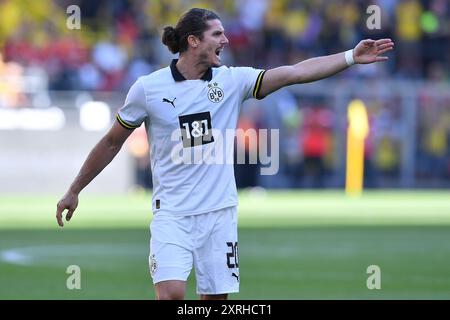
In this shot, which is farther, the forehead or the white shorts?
the forehead

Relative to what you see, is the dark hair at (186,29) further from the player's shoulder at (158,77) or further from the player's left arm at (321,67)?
the player's left arm at (321,67)

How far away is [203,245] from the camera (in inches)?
310

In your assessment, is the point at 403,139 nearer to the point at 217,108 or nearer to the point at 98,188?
the point at 98,188

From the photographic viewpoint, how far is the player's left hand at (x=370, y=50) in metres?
7.90

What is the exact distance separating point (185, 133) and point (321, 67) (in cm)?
101

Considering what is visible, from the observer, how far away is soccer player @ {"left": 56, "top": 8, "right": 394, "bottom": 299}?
7.86 m

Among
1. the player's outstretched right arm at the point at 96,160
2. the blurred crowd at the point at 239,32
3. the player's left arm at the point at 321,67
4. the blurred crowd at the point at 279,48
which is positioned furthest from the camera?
the blurred crowd at the point at 239,32

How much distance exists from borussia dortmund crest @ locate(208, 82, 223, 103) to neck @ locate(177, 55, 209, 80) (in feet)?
0.40

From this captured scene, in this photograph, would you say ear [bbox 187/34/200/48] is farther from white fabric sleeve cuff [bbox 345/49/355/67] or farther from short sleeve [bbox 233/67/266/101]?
white fabric sleeve cuff [bbox 345/49/355/67]

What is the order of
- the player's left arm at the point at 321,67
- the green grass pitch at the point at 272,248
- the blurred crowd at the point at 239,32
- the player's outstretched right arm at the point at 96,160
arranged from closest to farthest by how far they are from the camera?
the player's left arm at the point at 321,67, the player's outstretched right arm at the point at 96,160, the green grass pitch at the point at 272,248, the blurred crowd at the point at 239,32

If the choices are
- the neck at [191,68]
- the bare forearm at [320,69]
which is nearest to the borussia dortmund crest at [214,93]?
the neck at [191,68]

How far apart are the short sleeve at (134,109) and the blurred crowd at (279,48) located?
16.3 meters

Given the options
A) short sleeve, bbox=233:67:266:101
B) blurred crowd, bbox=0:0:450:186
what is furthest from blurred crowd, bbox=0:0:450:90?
short sleeve, bbox=233:67:266:101

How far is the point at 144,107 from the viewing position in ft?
26.3
